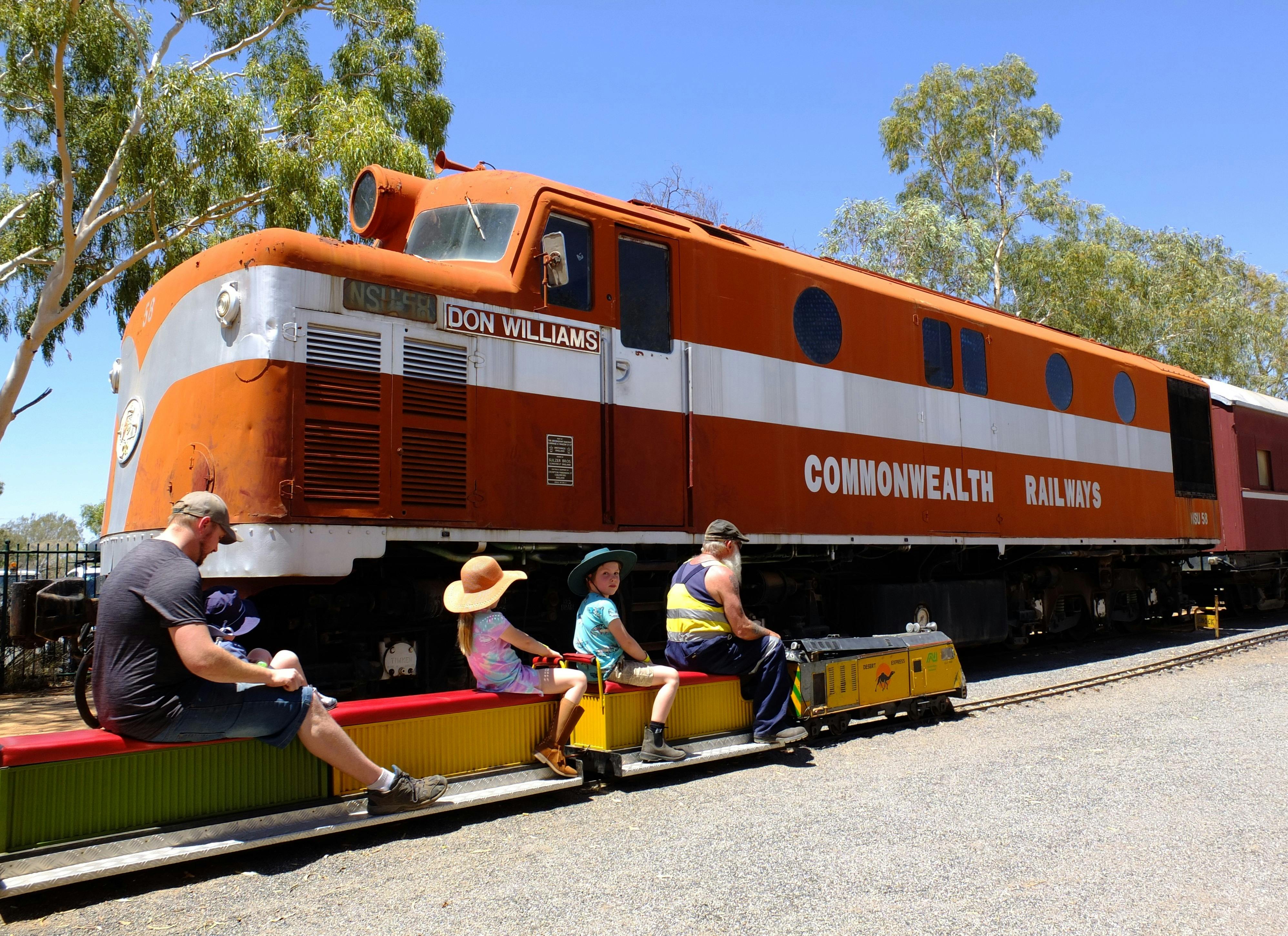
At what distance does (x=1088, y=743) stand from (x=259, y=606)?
5.68 meters

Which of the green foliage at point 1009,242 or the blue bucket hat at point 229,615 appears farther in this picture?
the green foliage at point 1009,242

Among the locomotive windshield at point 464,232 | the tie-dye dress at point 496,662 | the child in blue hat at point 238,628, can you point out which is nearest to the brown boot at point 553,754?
the tie-dye dress at point 496,662

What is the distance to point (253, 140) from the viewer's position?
1452 cm

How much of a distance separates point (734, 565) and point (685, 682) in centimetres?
87

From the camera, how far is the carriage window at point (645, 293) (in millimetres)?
7191

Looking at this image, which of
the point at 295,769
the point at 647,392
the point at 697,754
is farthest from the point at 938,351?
the point at 295,769

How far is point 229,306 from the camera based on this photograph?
558cm

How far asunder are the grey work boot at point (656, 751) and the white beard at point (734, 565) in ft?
3.87

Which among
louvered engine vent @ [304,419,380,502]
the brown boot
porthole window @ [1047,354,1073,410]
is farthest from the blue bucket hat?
porthole window @ [1047,354,1073,410]

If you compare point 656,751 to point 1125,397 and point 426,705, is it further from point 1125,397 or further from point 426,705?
point 1125,397

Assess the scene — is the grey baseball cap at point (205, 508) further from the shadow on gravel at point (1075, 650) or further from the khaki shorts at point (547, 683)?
the shadow on gravel at point (1075, 650)

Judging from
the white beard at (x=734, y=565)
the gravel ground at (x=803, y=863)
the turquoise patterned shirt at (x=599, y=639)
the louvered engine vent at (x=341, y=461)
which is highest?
the louvered engine vent at (x=341, y=461)

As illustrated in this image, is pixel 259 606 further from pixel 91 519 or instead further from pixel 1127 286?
pixel 91 519

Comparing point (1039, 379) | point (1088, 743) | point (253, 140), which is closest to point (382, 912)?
point (1088, 743)
